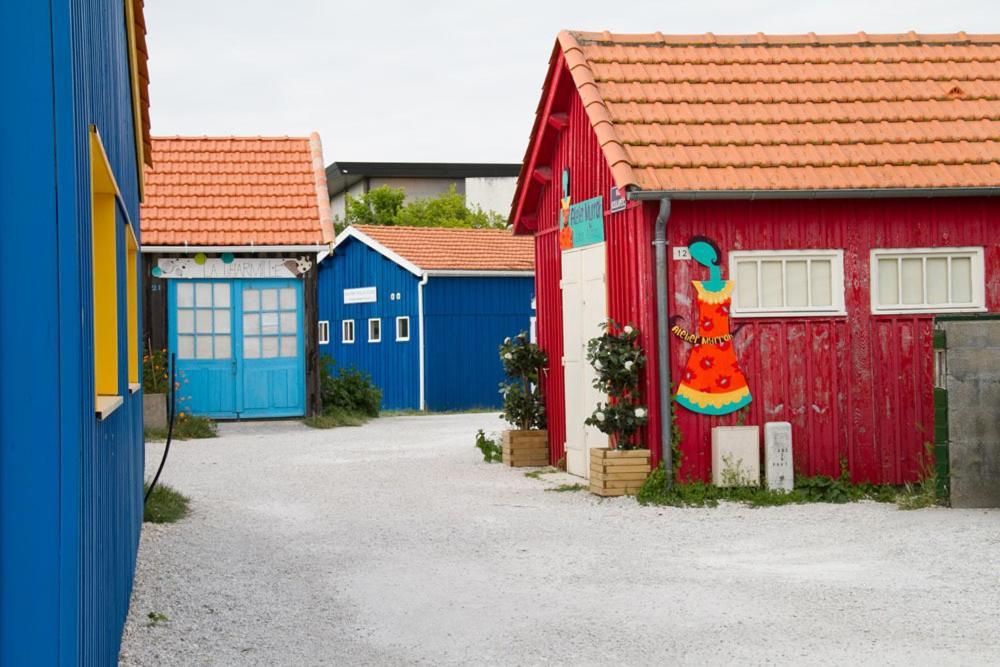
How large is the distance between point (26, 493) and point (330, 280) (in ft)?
97.9

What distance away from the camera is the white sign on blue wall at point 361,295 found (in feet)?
99.9

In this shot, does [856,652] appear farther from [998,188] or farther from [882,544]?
[998,188]

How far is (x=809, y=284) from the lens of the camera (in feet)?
42.1

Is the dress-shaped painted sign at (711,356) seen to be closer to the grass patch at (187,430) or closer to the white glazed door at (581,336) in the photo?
the white glazed door at (581,336)

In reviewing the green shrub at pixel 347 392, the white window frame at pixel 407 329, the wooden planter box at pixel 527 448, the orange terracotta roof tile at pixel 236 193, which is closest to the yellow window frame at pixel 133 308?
the wooden planter box at pixel 527 448

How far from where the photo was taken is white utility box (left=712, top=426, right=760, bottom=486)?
1231 centimetres

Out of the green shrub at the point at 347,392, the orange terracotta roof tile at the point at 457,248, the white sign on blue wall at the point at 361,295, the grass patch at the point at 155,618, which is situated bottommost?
the grass patch at the point at 155,618

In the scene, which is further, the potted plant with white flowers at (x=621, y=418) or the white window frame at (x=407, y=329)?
the white window frame at (x=407, y=329)

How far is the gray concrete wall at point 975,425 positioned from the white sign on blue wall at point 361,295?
20170 millimetres

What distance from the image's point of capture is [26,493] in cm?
316

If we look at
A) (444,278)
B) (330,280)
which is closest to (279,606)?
(444,278)

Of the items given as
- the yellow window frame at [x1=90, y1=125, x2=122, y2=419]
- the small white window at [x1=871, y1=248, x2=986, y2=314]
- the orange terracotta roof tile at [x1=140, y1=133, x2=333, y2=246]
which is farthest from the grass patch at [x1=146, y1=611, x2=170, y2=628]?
the orange terracotta roof tile at [x1=140, y1=133, x2=333, y2=246]

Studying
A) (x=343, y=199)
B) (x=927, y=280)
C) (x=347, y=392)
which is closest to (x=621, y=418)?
(x=927, y=280)

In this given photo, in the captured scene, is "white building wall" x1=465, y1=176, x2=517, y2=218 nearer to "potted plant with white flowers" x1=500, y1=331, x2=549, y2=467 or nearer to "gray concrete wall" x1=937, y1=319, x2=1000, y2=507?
"potted plant with white flowers" x1=500, y1=331, x2=549, y2=467
